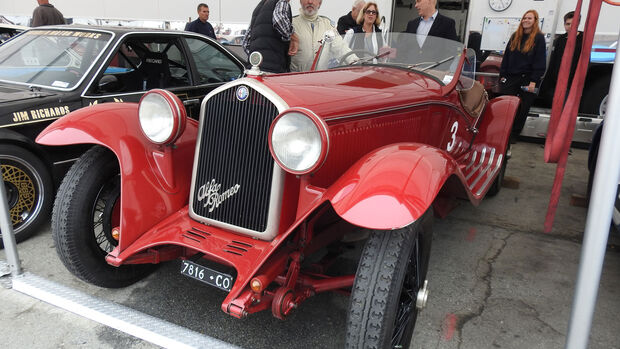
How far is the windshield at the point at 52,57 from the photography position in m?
3.56

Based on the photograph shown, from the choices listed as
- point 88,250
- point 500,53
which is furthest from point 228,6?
point 88,250

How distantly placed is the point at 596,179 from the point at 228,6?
8.94 m

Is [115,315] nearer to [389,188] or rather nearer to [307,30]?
[389,188]

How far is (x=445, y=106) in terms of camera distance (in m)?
3.17

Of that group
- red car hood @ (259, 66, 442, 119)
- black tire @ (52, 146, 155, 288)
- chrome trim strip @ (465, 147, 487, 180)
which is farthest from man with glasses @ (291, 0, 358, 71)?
black tire @ (52, 146, 155, 288)

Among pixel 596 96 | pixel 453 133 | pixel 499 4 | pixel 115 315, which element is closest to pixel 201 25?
pixel 499 4

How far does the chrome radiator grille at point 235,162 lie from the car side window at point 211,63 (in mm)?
2312

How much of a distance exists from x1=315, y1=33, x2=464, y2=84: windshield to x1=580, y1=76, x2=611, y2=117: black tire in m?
4.55

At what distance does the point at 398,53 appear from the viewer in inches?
133

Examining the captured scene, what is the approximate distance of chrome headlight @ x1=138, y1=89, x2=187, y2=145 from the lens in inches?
88.5

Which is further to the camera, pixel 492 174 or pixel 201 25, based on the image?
pixel 201 25

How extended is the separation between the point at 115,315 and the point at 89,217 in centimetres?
56

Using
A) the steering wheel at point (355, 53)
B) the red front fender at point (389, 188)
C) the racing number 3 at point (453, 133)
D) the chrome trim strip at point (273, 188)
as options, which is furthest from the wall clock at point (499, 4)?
the chrome trim strip at point (273, 188)

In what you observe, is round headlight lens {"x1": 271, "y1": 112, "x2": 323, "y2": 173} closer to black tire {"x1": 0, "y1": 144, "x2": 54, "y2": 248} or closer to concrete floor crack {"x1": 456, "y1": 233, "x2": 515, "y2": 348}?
concrete floor crack {"x1": 456, "y1": 233, "x2": 515, "y2": 348}
